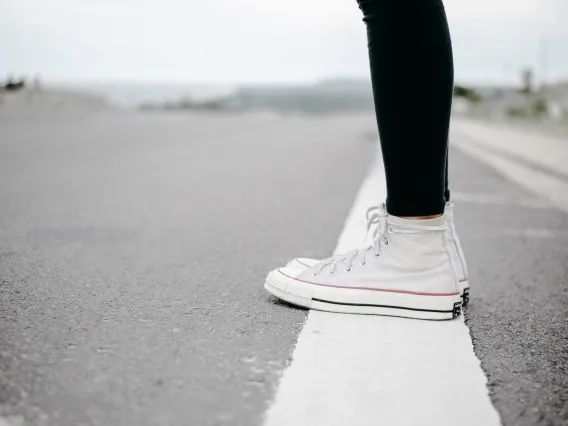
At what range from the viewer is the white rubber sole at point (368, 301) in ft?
6.11

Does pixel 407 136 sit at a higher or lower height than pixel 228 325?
higher

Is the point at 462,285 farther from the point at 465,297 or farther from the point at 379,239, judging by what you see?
the point at 379,239

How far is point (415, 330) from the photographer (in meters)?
1.77

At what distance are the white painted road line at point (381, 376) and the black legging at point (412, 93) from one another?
13.1 inches

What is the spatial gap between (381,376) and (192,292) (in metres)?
0.77

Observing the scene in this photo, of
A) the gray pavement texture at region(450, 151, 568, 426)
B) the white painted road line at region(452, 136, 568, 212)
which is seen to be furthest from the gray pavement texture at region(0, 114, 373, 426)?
the white painted road line at region(452, 136, 568, 212)

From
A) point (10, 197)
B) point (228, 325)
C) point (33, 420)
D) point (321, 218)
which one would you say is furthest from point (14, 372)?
point (10, 197)

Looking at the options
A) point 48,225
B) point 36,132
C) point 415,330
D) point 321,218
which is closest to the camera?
point 415,330

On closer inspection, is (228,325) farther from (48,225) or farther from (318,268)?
(48,225)

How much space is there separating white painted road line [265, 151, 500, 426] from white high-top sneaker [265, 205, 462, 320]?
38 mm

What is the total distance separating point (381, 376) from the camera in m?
1.45

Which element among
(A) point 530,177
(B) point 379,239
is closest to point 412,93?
(B) point 379,239

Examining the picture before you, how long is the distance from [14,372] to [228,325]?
527mm

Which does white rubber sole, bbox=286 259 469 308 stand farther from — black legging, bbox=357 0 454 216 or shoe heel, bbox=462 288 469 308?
black legging, bbox=357 0 454 216
